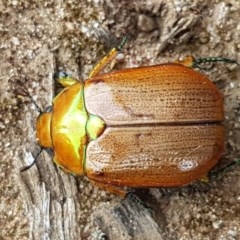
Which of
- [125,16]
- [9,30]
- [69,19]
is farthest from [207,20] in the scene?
[9,30]

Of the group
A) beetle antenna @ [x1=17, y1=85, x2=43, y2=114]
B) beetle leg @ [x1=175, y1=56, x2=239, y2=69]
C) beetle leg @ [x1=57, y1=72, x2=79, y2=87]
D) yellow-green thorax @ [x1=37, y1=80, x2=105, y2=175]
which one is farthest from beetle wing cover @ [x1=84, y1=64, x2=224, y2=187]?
beetle antenna @ [x1=17, y1=85, x2=43, y2=114]

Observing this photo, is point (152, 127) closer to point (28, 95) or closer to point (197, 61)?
point (197, 61)

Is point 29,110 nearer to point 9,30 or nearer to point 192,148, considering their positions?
point 9,30

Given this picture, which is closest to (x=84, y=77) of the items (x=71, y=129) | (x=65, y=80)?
(x=65, y=80)

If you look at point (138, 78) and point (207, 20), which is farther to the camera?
point (207, 20)

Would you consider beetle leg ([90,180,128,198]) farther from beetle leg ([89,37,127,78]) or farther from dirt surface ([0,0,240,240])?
beetle leg ([89,37,127,78])

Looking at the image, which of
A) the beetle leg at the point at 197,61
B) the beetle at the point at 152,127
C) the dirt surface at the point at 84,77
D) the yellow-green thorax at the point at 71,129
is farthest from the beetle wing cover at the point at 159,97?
the dirt surface at the point at 84,77

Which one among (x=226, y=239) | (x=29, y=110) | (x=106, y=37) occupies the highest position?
(x=106, y=37)
